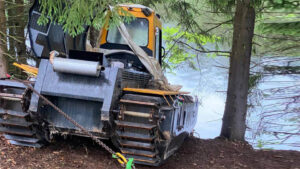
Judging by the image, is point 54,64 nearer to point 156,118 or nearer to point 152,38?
point 156,118

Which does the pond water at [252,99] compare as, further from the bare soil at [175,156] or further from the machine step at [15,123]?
the machine step at [15,123]

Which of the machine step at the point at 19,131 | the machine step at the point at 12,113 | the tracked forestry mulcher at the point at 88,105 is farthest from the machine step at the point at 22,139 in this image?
the machine step at the point at 12,113

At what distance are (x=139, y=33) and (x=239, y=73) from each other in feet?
10.2

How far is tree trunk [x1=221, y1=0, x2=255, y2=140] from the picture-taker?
322 inches

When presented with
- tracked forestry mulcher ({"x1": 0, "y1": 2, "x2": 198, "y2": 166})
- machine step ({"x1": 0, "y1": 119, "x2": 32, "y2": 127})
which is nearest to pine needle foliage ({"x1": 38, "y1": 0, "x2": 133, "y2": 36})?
tracked forestry mulcher ({"x1": 0, "y1": 2, "x2": 198, "y2": 166})

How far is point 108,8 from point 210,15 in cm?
615

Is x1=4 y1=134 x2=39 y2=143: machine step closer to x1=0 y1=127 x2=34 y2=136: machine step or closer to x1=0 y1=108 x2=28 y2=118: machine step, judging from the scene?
x1=0 y1=127 x2=34 y2=136: machine step

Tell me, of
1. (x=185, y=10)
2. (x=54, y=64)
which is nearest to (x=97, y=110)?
(x=54, y=64)

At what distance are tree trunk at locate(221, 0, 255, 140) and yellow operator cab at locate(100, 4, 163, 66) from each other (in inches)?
107

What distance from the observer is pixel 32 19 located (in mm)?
5227

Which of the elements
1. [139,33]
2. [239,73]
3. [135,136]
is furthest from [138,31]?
[239,73]

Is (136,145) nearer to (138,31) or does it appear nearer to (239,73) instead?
(138,31)

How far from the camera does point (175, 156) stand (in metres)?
6.34

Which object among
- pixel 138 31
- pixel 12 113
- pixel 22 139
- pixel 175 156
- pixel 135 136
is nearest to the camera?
pixel 135 136
